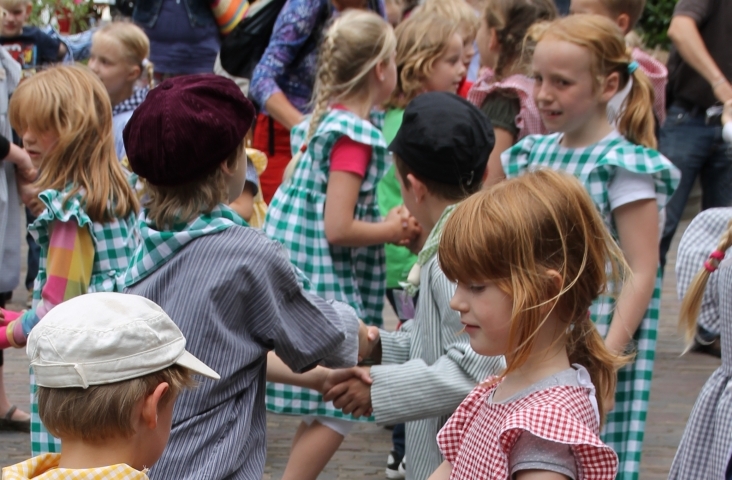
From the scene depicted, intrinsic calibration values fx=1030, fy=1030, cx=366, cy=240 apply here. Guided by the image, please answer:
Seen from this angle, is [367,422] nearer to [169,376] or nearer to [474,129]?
[474,129]

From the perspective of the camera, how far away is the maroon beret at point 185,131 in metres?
2.55

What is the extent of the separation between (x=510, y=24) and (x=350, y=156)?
1122mm

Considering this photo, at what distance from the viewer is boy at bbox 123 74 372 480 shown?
98.6 inches

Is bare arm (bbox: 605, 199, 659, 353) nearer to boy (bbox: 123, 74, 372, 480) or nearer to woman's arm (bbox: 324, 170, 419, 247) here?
woman's arm (bbox: 324, 170, 419, 247)

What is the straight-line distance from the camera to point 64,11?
36.6ft

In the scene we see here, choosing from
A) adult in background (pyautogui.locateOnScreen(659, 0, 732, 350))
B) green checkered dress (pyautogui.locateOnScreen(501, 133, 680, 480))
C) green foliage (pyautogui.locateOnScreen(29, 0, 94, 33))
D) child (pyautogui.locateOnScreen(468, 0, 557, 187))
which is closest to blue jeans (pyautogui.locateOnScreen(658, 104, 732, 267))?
adult in background (pyautogui.locateOnScreen(659, 0, 732, 350))

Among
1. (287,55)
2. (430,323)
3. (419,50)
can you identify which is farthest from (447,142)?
(287,55)

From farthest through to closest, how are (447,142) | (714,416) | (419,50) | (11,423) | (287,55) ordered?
(287,55) → (11,423) → (419,50) → (714,416) → (447,142)

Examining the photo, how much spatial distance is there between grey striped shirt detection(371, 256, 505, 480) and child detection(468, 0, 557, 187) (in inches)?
52.5

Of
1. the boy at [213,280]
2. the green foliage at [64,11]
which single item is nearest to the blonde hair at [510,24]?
the boy at [213,280]

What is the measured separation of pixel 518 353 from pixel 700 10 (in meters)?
4.26

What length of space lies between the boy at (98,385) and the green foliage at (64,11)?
9008mm

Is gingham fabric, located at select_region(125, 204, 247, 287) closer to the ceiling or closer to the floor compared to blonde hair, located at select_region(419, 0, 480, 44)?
closer to the floor

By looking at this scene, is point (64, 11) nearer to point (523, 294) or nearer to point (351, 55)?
point (351, 55)
